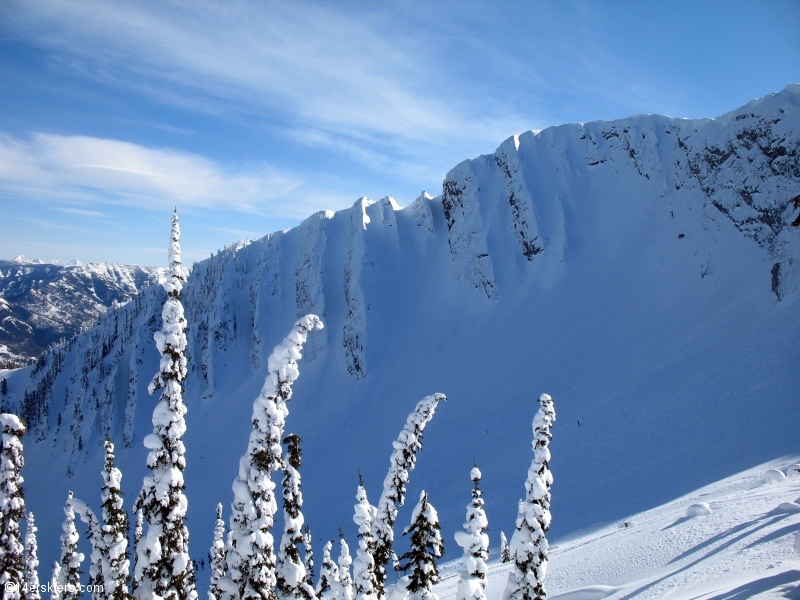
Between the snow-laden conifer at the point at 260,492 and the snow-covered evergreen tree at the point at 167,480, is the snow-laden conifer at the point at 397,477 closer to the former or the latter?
the snow-laden conifer at the point at 260,492

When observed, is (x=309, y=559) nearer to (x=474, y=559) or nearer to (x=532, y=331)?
(x=474, y=559)

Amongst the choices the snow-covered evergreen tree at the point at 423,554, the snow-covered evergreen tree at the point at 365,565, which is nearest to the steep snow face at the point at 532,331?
the snow-covered evergreen tree at the point at 365,565

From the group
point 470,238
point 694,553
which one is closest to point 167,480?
point 694,553

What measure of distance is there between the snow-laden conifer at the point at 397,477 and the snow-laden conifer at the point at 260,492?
3.15 meters

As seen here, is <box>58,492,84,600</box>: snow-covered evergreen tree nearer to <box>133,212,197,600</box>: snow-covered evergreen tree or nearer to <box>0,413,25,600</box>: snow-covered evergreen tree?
<box>0,413,25,600</box>: snow-covered evergreen tree

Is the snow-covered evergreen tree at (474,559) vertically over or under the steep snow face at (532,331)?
under

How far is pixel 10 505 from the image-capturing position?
973 cm

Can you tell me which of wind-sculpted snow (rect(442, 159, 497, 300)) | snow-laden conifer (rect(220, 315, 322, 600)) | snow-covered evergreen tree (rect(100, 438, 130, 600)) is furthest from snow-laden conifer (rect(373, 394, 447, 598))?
wind-sculpted snow (rect(442, 159, 497, 300))

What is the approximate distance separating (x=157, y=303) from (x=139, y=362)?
709 inches

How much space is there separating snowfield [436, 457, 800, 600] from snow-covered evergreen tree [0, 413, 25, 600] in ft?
44.7

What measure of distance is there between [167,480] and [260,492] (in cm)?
161

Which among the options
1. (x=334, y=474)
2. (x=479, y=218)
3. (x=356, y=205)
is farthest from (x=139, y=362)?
(x=479, y=218)

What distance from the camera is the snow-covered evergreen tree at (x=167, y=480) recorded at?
8656 millimetres

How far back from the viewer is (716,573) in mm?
12164
